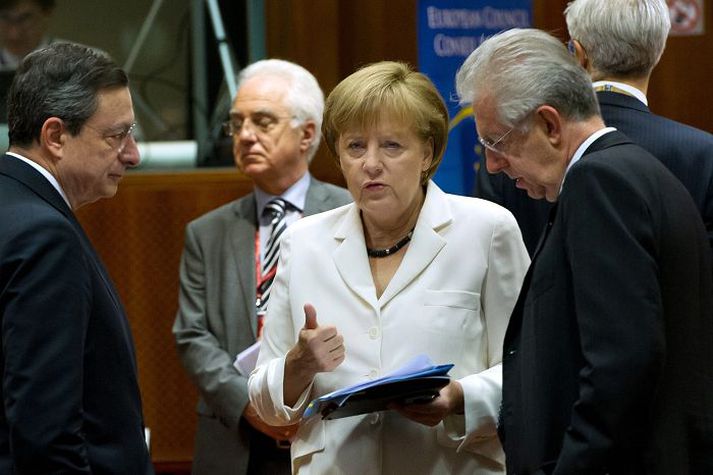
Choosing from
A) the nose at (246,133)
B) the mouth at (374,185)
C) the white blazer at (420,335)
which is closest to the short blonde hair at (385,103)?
the mouth at (374,185)

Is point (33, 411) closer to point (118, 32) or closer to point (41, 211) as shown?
point (41, 211)

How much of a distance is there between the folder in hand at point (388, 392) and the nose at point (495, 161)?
44 centimetres

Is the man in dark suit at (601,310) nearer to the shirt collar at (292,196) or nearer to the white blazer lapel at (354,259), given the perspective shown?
the white blazer lapel at (354,259)

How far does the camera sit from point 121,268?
5.34m

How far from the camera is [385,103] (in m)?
2.88

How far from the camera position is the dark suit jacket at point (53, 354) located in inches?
91.5

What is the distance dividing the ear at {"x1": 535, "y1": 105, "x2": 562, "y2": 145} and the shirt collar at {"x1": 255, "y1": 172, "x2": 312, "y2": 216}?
1.77 meters

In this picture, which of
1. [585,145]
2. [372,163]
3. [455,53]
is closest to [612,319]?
[585,145]

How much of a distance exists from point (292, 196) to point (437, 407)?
1571 mm

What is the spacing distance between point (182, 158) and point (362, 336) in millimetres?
2835

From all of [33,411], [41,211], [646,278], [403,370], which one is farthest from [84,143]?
[646,278]

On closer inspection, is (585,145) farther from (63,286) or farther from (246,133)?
(246,133)

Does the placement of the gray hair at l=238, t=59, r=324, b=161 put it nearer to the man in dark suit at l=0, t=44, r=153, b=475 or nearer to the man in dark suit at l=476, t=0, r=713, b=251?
the man in dark suit at l=476, t=0, r=713, b=251

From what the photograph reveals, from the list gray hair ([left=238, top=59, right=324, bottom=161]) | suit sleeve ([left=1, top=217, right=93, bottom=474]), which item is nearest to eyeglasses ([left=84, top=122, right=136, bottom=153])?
suit sleeve ([left=1, top=217, right=93, bottom=474])
